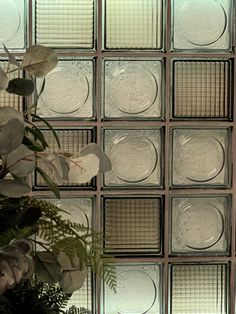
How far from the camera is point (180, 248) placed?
168 cm

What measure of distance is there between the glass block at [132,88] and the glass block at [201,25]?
0.10 meters

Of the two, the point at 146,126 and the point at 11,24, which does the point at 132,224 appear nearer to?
the point at 146,126

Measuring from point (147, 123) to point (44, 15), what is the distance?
384 millimetres

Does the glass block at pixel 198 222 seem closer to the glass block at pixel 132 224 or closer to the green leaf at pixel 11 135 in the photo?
the glass block at pixel 132 224

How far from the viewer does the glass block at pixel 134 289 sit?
1.66 meters

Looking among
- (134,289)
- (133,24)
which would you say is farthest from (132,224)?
(133,24)

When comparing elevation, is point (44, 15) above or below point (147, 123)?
above

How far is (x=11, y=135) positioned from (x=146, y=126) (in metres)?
0.99

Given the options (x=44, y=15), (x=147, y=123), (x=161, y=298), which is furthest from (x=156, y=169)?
(x=44, y=15)

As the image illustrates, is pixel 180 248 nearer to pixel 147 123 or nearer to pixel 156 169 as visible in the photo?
pixel 156 169

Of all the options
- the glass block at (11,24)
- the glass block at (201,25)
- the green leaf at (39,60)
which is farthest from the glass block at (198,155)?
the green leaf at (39,60)

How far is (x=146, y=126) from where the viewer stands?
1.63 m

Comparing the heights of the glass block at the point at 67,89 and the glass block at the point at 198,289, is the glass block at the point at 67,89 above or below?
above

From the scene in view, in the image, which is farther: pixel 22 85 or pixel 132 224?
pixel 132 224
